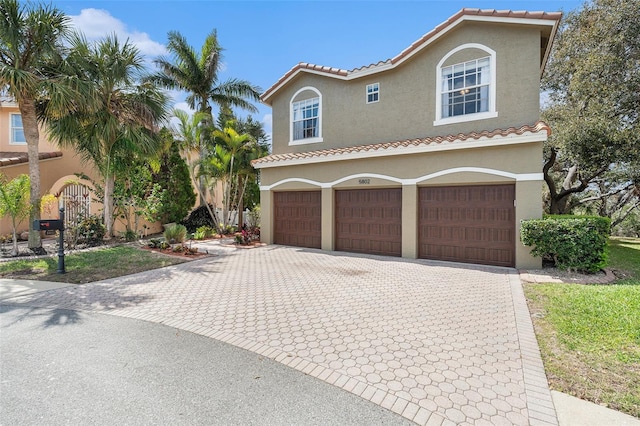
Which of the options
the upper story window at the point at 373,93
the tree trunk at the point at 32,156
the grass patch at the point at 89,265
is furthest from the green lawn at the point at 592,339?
the tree trunk at the point at 32,156

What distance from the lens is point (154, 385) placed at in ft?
12.0

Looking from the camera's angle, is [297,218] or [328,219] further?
[297,218]

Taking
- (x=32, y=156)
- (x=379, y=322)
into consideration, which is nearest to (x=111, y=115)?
(x=32, y=156)

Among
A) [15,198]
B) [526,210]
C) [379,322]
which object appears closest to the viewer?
[379,322]

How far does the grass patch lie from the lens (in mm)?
8906

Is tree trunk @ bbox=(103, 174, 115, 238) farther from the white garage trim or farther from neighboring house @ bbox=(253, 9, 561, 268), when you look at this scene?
the white garage trim

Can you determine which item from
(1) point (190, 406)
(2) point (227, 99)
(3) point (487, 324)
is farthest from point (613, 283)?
(2) point (227, 99)

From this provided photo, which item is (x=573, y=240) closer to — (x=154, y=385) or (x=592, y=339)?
(x=592, y=339)

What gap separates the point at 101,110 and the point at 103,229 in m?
5.42

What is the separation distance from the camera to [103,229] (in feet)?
49.0

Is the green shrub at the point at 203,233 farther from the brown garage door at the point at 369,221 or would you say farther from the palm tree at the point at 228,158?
the brown garage door at the point at 369,221

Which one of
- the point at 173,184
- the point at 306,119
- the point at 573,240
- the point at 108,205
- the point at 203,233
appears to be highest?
the point at 306,119

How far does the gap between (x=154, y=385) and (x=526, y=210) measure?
1043 cm

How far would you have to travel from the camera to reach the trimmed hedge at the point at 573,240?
859cm
